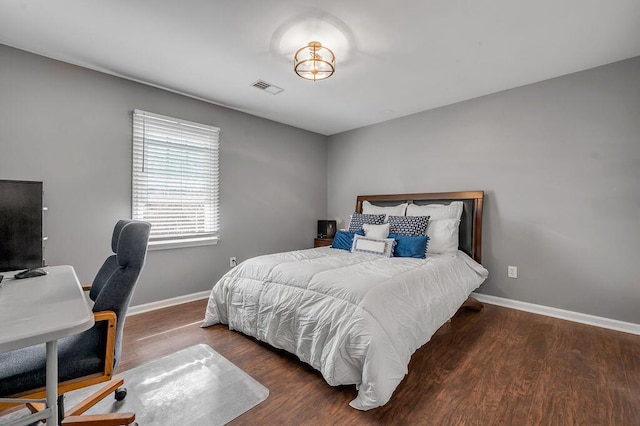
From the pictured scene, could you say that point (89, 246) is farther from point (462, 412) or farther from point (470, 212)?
point (470, 212)

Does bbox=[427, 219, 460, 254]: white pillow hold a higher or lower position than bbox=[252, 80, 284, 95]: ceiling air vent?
lower

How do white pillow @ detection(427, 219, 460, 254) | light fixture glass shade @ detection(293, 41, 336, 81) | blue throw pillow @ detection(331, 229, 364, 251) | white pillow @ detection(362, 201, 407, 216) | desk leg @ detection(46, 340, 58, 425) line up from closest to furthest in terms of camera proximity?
1. desk leg @ detection(46, 340, 58, 425)
2. light fixture glass shade @ detection(293, 41, 336, 81)
3. white pillow @ detection(427, 219, 460, 254)
4. blue throw pillow @ detection(331, 229, 364, 251)
5. white pillow @ detection(362, 201, 407, 216)

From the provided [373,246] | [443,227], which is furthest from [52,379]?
[443,227]

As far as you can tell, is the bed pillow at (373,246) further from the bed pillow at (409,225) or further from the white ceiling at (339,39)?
the white ceiling at (339,39)

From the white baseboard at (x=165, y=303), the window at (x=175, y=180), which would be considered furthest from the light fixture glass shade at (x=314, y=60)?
the white baseboard at (x=165, y=303)

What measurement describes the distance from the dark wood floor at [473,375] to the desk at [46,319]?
890mm

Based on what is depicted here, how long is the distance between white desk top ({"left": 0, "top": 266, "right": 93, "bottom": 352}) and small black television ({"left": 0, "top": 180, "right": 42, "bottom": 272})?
451 mm

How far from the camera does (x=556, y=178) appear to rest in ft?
9.53

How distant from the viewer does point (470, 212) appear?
3.36m

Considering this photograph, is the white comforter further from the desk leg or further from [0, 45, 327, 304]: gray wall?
the desk leg

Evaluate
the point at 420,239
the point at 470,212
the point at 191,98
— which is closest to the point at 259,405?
the point at 420,239

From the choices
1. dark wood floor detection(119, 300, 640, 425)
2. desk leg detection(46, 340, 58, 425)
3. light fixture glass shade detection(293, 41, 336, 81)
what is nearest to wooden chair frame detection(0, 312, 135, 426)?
desk leg detection(46, 340, 58, 425)

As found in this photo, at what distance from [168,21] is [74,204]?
1.88 m

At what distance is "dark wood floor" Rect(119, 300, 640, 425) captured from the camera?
153 centimetres
